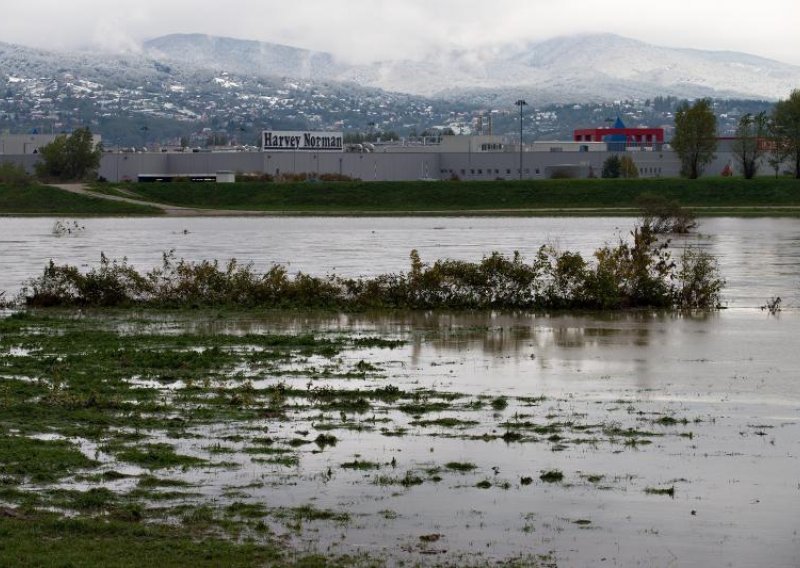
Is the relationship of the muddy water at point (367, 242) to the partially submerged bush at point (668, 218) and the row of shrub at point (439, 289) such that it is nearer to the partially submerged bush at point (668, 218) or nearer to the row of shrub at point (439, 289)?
the partially submerged bush at point (668, 218)

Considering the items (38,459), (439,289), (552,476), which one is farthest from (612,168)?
(38,459)

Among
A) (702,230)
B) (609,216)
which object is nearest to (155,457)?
(702,230)

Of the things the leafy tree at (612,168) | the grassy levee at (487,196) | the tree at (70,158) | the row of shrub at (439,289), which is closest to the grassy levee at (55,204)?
the grassy levee at (487,196)

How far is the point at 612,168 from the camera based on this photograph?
190 m

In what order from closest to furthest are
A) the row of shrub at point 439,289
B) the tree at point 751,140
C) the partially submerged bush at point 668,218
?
the row of shrub at point 439,289 → the partially submerged bush at point 668,218 → the tree at point 751,140

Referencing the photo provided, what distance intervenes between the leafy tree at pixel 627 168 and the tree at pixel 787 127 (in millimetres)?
24353

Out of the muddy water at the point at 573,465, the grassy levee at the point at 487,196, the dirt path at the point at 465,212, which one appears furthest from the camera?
the grassy levee at the point at 487,196

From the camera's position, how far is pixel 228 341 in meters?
33.6

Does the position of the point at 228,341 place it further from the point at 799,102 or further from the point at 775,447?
the point at 799,102

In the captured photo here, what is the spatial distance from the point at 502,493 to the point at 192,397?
8.54m

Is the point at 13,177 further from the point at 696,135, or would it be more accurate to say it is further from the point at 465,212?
the point at 696,135

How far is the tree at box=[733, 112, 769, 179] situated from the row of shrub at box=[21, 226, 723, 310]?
397 feet

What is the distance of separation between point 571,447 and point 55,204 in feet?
415

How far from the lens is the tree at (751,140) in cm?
16212
